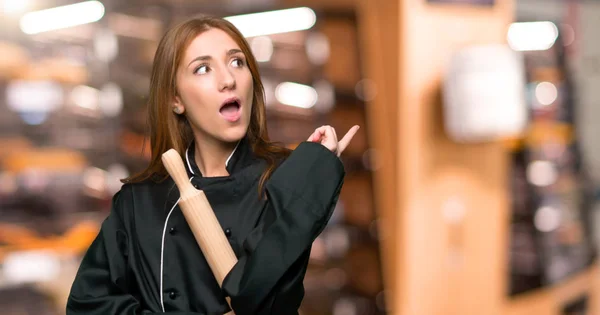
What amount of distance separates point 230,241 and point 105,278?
0.69 ft

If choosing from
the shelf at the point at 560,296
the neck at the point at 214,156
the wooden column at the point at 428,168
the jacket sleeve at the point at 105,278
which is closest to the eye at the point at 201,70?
the neck at the point at 214,156

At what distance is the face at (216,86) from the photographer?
94 centimetres

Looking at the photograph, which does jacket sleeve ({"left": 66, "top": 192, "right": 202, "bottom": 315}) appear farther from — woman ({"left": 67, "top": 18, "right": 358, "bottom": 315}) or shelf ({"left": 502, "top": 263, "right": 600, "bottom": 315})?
shelf ({"left": 502, "top": 263, "right": 600, "bottom": 315})

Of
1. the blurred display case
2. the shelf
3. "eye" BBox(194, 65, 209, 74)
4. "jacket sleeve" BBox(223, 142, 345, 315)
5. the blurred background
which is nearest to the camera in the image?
"jacket sleeve" BBox(223, 142, 345, 315)

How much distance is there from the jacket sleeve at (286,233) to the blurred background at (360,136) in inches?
91.6

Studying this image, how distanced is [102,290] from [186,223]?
6.6 inches

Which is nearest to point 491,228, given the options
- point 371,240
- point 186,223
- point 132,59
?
point 371,240

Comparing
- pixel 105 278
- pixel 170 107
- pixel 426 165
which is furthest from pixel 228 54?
pixel 426 165

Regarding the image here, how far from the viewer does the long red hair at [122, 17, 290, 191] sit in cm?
97

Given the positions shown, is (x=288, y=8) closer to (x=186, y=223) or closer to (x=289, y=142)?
(x=289, y=142)

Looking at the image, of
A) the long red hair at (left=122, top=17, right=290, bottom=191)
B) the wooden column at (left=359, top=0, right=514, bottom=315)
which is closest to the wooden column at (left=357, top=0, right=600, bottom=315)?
the wooden column at (left=359, top=0, right=514, bottom=315)

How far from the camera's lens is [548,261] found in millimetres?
4262

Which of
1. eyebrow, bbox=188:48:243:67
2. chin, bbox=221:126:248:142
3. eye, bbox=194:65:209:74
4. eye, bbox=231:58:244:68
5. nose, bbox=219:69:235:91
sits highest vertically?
eyebrow, bbox=188:48:243:67

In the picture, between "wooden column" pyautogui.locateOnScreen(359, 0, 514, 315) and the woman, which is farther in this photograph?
"wooden column" pyautogui.locateOnScreen(359, 0, 514, 315)
